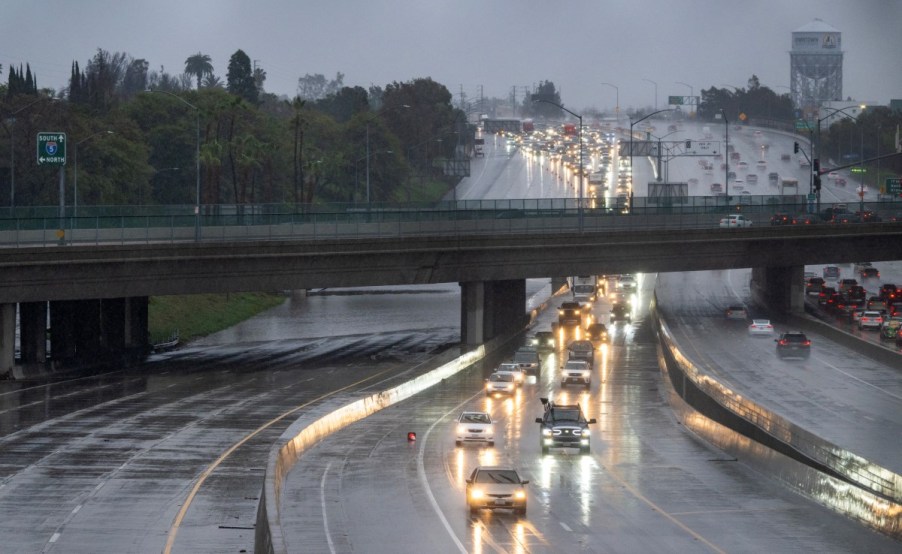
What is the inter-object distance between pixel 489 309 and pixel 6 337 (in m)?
33.5

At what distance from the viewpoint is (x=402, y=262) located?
7950 centimetres

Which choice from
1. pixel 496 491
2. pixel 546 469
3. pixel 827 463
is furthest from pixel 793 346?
pixel 496 491

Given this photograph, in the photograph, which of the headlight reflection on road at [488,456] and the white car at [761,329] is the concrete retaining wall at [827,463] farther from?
the white car at [761,329]

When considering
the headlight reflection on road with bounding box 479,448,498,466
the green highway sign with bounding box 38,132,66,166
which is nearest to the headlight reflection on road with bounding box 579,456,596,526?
the headlight reflection on road with bounding box 479,448,498,466

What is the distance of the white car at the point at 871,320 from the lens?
294ft

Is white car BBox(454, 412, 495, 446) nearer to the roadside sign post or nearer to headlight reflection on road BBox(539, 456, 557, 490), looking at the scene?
headlight reflection on road BBox(539, 456, 557, 490)

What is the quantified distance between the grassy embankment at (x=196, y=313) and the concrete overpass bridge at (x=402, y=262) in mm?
18053

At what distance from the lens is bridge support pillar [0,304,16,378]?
218 ft

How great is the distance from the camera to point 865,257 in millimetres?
96875

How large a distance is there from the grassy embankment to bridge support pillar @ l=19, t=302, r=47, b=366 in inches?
863

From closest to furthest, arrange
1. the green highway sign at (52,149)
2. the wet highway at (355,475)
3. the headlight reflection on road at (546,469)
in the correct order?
1. the wet highway at (355,475)
2. the headlight reflection on road at (546,469)
3. the green highway sign at (52,149)

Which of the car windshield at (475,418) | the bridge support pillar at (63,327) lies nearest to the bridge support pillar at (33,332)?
the bridge support pillar at (63,327)

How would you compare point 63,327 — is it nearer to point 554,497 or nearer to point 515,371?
point 515,371

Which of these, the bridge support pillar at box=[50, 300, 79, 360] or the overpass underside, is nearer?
the overpass underside
